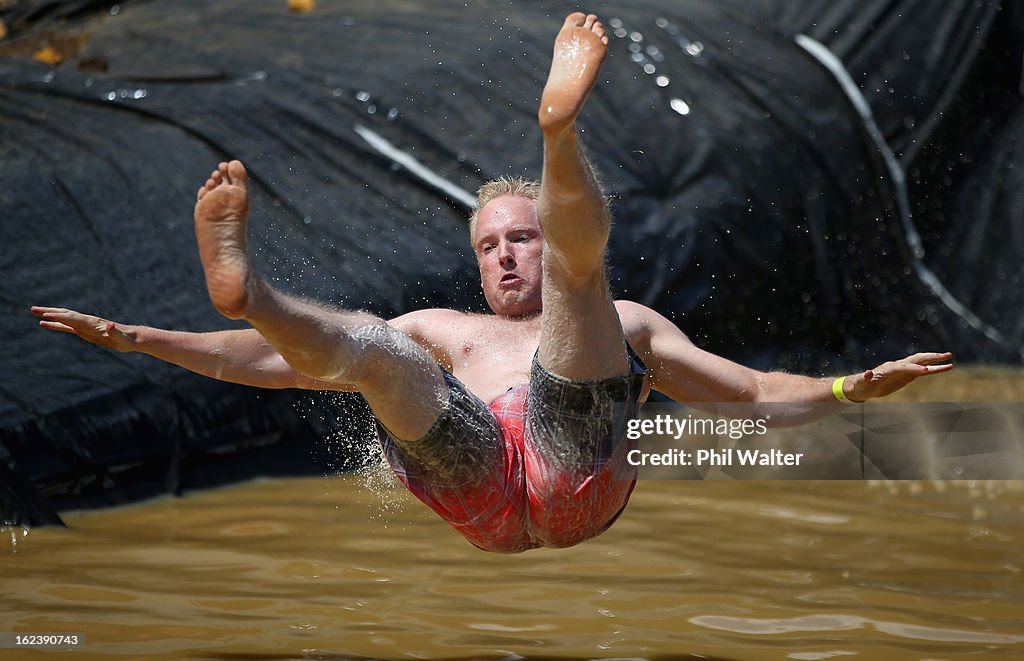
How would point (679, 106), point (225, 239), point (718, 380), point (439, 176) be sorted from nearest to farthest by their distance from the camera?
point (225, 239) → point (718, 380) → point (439, 176) → point (679, 106)

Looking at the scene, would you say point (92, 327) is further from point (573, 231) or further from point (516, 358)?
point (573, 231)

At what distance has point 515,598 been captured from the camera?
307 centimetres

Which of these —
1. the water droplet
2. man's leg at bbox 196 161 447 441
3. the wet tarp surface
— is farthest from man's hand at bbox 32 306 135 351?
the water droplet

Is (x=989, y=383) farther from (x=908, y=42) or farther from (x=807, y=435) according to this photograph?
(x=908, y=42)

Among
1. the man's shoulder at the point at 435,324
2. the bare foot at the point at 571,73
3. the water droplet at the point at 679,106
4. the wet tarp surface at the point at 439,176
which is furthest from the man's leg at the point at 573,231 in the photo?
the water droplet at the point at 679,106

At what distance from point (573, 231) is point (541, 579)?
142cm

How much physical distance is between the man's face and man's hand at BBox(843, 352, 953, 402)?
727 millimetres

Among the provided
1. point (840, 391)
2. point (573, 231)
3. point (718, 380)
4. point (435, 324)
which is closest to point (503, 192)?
point (435, 324)

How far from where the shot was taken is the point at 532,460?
7.98 ft

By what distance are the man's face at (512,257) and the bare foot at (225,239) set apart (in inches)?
31.3

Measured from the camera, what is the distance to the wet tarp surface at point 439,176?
13.6ft

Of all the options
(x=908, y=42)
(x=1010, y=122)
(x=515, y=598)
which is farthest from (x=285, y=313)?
(x=1010, y=122)

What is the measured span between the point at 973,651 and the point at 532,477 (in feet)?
3.38

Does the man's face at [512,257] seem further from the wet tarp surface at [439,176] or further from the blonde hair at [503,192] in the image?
the wet tarp surface at [439,176]
